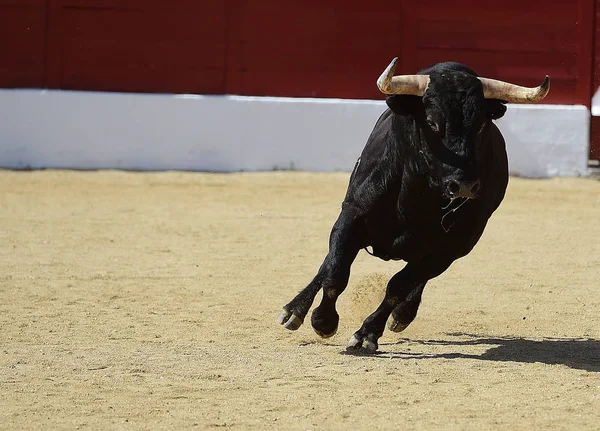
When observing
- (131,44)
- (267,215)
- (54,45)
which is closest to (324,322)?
(267,215)

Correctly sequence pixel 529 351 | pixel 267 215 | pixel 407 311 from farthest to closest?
pixel 267 215, pixel 407 311, pixel 529 351

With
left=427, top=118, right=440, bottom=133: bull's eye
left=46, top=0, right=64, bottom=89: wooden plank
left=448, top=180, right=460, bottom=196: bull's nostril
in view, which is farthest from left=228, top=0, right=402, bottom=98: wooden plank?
left=448, top=180, right=460, bottom=196: bull's nostril

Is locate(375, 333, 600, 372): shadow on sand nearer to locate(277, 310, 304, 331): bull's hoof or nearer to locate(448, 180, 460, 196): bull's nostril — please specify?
locate(277, 310, 304, 331): bull's hoof

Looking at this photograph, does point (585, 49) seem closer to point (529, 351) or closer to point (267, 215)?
point (267, 215)

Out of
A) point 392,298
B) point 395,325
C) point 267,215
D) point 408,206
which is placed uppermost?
point 408,206

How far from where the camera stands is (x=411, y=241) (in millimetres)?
5480

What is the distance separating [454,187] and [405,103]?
0.47 meters

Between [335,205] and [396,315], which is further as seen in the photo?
[335,205]

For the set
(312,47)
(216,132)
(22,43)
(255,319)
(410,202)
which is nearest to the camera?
(410,202)

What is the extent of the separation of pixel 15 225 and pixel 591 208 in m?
5.02

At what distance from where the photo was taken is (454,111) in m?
4.99

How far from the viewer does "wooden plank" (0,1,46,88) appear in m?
12.6

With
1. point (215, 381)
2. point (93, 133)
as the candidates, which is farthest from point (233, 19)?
point (215, 381)

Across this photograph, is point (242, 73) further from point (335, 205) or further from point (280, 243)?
point (280, 243)
